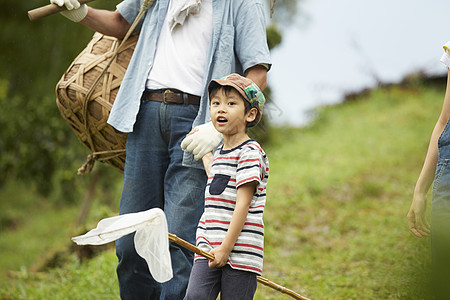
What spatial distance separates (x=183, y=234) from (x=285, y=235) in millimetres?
3725

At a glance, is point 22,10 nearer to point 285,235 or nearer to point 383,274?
point 285,235

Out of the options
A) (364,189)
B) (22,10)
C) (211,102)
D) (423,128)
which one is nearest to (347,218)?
(364,189)

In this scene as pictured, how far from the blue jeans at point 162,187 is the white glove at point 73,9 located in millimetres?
530

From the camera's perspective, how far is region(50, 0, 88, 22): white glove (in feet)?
8.74

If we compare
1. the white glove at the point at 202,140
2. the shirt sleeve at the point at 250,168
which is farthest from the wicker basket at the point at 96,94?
the shirt sleeve at the point at 250,168

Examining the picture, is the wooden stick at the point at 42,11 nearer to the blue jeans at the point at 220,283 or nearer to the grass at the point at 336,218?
the blue jeans at the point at 220,283

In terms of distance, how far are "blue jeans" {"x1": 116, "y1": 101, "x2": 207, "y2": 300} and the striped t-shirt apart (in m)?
0.42

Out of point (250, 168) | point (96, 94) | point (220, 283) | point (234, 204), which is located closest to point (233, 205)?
point (234, 204)

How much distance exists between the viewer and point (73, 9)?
8.95ft

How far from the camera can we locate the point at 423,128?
10.0 meters

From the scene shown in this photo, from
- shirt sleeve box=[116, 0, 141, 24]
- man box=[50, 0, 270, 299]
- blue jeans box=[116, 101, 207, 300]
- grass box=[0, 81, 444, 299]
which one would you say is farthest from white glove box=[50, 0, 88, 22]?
grass box=[0, 81, 444, 299]

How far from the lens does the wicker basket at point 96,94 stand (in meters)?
2.82

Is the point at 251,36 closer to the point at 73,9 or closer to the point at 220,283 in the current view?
the point at 73,9

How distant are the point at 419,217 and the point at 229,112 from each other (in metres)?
0.78
